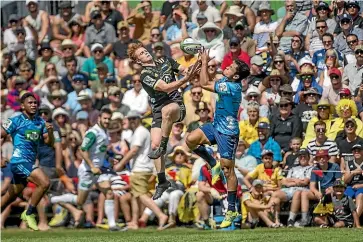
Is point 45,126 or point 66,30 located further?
point 66,30

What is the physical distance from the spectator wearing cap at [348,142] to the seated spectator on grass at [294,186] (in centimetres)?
58

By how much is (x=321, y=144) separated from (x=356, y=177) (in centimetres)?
108

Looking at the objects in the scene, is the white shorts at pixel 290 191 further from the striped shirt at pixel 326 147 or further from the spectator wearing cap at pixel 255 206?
the striped shirt at pixel 326 147

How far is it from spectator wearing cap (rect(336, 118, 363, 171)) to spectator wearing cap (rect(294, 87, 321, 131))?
1.09 m

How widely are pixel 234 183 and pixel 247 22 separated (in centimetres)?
692

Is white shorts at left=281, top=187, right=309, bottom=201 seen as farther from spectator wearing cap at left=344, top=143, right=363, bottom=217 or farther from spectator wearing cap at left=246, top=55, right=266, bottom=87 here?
spectator wearing cap at left=246, top=55, right=266, bottom=87

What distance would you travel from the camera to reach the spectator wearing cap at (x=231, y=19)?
2259 centimetres

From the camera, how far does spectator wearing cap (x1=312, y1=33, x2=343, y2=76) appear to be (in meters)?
21.1

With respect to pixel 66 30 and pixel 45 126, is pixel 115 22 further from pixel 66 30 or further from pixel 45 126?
pixel 45 126

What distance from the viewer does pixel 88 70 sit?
77.1 ft

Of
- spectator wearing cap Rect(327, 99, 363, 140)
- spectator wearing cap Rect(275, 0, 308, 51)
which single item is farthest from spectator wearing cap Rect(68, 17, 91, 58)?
spectator wearing cap Rect(327, 99, 363, 140)

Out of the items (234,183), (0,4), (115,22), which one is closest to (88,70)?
(115,22)

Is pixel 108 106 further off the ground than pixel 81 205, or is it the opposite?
pixel 108 106

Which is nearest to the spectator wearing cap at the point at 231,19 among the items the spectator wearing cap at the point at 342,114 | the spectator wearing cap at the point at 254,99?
the spectator wearing cap at the point at 254,99
